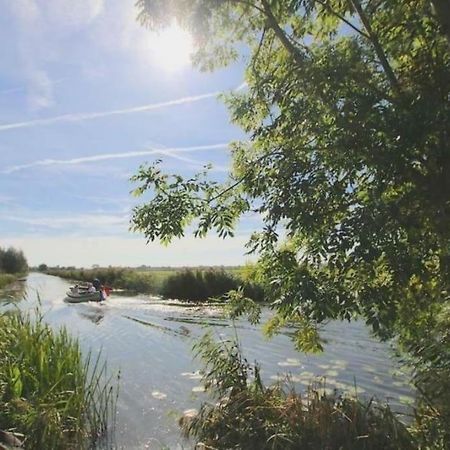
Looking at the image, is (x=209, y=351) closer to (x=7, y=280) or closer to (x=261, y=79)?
(x=261, y=79)

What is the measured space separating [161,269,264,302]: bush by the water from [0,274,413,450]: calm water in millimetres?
6715

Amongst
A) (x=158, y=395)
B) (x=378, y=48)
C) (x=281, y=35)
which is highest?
(x=281, y=35)

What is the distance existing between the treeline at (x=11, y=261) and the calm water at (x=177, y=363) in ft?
266

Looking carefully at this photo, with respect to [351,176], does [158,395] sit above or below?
below

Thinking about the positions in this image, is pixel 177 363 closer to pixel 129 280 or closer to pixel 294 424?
pixel 294 424

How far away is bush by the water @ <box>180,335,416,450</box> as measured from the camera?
695 cm

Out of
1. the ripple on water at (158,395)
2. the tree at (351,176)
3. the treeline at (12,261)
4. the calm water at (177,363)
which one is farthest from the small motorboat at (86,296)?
the treeline at (12,261)

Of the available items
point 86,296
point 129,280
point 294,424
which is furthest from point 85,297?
point 294,424

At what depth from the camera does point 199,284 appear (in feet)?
131

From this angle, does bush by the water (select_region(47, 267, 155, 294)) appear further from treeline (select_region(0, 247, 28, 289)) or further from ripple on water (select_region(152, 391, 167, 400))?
treeline (select_region(0, 247, 28, 289))

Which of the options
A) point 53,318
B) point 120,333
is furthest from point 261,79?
point 53,318

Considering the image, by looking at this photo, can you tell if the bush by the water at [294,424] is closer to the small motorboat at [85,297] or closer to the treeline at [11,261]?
the small motorboat at [85,297]

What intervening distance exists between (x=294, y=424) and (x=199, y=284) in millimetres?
32845

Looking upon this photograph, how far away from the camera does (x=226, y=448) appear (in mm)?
7406
